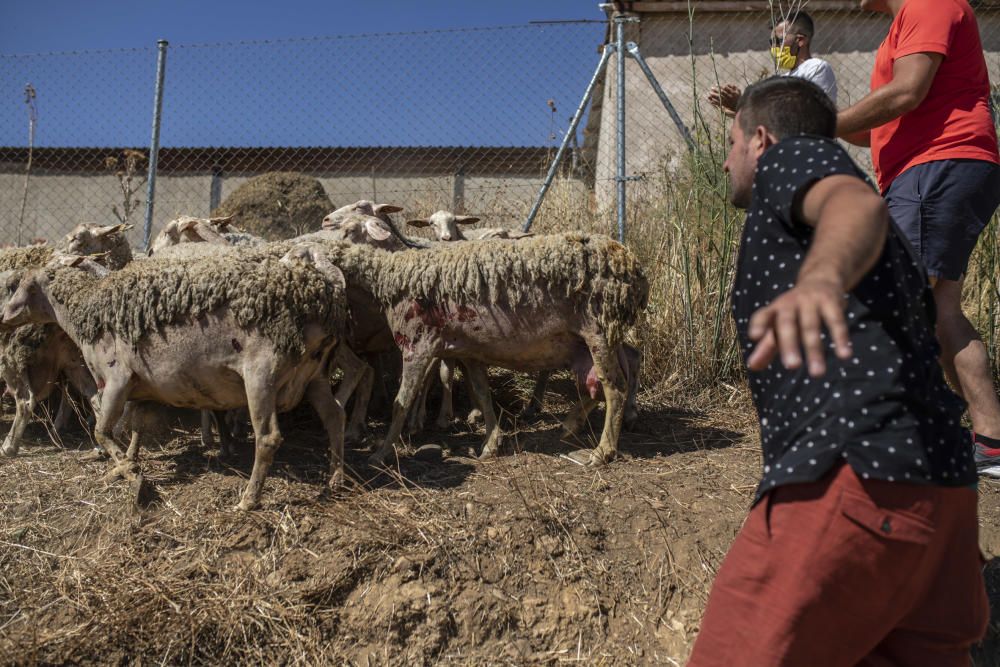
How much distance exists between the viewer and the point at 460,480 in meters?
5.20

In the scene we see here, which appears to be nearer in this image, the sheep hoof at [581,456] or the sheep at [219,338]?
the sheep at [219,338]

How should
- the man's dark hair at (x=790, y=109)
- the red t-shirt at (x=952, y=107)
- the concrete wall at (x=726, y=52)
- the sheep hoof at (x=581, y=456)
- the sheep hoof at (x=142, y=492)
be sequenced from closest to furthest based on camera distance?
the man's dark hair at (x=790, y=109), the red t-shirt at (x=952, y=107), the sheep hoof at (x=142, y=492), the sheep hoof at (x=581, y=456), the concrete wall at (x=726, y=52)

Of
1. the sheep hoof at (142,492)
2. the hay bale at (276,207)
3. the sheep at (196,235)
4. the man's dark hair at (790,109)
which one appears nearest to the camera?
the man's dark hair at (790,109)

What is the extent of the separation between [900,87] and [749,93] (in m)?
1.77

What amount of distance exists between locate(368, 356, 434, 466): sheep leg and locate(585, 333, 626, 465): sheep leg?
1.02 metres

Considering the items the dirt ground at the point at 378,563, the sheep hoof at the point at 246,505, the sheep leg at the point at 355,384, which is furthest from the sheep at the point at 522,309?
the sheep hoof at the point at 246,505

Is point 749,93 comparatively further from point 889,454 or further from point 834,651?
point 834,651

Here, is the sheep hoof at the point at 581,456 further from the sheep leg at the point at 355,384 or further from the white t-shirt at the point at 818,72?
the white t-shirt at the point at 818,72

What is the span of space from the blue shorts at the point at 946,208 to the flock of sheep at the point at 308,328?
5.63 ft

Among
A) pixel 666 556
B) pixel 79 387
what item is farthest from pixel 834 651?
pixel 79 387

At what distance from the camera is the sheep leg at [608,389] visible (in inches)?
215

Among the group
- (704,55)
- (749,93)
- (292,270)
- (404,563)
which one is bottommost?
(404,563)

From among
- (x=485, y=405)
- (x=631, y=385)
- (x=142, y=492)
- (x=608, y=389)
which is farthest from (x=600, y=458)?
(x=142, y=492)

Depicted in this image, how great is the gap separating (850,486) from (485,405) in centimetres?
402
